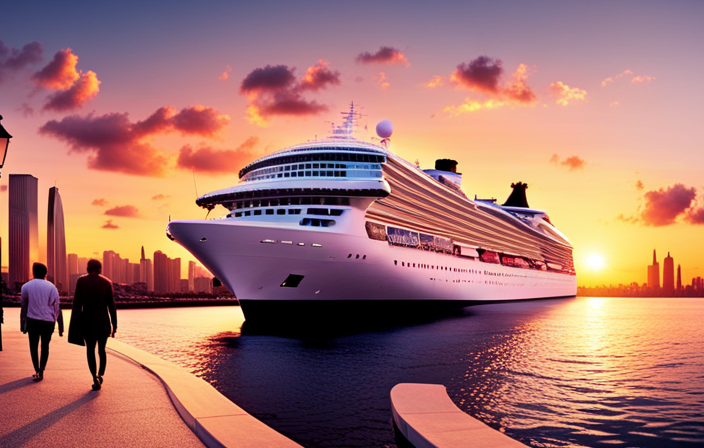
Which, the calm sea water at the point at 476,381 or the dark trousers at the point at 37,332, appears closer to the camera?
the dark trousers at the point at 37,332

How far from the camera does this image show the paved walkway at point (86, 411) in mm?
6180

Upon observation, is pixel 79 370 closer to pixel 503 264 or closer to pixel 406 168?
pixel 406 168

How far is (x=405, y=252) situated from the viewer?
47094 mm

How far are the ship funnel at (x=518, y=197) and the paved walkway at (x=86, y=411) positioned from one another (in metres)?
114

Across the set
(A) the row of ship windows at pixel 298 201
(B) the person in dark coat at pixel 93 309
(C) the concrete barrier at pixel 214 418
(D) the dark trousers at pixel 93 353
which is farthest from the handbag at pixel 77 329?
(A) the row of ship windows at pixel 298 201

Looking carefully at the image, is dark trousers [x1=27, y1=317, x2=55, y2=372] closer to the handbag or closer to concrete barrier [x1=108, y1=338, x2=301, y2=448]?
Answer: the handbag

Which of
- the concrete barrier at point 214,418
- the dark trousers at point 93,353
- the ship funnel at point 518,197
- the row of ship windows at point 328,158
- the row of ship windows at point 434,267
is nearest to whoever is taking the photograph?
the concrete barrier at point 214,418

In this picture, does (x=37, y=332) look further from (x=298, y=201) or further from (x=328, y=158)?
(x=328, y=158)

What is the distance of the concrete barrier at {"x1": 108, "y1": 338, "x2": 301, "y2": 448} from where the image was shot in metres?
5.99

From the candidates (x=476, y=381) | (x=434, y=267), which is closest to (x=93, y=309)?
(x=476, y=381)

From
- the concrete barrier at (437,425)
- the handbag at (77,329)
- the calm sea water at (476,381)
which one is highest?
the handbag at (77,329)

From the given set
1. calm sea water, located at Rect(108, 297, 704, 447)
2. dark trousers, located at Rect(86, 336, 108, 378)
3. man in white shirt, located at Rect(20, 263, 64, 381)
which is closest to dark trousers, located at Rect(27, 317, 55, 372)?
man in white shirt, located at Rect(20, 263, 64, 381)

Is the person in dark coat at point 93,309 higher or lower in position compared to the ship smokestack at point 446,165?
lower

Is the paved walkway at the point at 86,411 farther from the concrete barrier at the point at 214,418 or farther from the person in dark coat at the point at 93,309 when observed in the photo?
the person in dark coat at the point at 93,309
